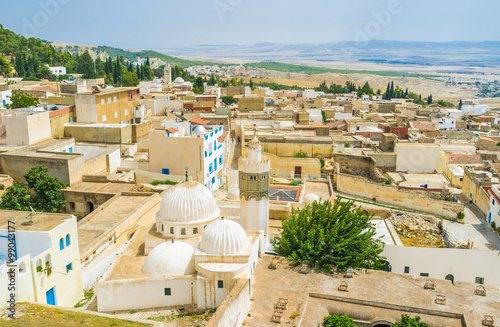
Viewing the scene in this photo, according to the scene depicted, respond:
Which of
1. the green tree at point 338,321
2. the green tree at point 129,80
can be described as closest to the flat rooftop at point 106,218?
the green tree at point 338,321

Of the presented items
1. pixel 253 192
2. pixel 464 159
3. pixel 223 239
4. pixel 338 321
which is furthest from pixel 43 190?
pixel 464 159

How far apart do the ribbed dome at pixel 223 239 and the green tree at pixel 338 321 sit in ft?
13.4

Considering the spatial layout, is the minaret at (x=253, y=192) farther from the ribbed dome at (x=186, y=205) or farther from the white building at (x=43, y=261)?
the white building at (x=43, y=261)

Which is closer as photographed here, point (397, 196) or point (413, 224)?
point (413, 224)

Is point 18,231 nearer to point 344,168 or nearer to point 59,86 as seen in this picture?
point 344,168

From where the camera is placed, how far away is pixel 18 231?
1662 centimetres

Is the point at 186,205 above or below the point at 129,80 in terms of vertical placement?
below

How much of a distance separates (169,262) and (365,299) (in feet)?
24.4

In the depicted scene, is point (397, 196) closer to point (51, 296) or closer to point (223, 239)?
point (223, 239)

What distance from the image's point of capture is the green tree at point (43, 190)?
2747cm

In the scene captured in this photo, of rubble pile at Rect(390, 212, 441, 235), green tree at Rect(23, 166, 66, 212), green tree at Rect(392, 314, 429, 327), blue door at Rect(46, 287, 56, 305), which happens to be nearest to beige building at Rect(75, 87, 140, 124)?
green tree at Rect(23, 166, 66, 212)

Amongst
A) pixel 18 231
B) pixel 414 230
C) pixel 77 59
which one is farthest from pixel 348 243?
pixel 77 59

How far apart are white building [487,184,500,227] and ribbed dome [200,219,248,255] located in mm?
20836

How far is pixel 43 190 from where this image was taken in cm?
2753
